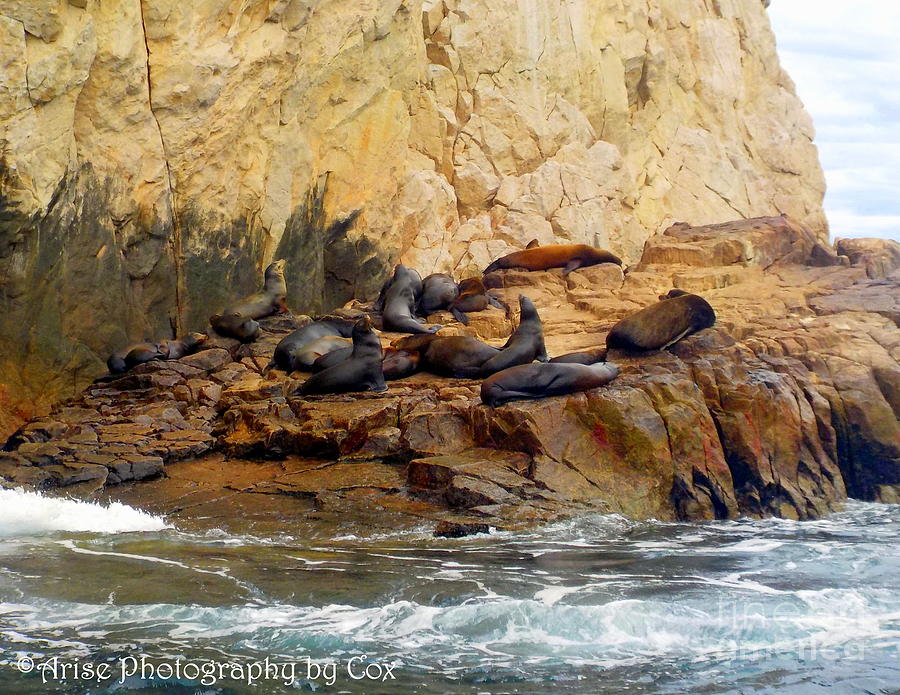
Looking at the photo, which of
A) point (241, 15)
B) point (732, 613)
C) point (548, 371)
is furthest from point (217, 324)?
point (732, 613)

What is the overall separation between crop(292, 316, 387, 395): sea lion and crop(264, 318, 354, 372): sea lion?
123 cm

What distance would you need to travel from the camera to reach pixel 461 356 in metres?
11.2

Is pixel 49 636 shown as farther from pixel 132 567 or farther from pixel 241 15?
pixel 241 15

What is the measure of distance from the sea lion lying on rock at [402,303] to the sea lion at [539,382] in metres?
3.99

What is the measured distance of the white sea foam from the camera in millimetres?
7695

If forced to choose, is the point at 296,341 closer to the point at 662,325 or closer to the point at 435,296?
the point at 435,296

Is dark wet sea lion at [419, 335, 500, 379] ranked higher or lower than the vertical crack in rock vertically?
lower

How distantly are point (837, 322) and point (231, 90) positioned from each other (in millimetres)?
9575

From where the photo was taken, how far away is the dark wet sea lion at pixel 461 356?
36.8 feet

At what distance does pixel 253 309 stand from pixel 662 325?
6.46m

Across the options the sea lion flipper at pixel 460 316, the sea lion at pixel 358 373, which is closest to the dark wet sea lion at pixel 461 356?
the sea lion at pixel 358 373

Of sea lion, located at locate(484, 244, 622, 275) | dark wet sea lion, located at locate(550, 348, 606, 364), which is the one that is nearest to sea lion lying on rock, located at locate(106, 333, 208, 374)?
dark wet sea lion, located at locate(550, 348, 606, 364)

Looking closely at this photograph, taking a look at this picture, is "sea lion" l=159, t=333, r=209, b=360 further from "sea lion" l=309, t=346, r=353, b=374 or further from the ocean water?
the ocean water

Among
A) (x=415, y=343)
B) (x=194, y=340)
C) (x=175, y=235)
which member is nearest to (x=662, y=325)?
(x=415, y=343)
